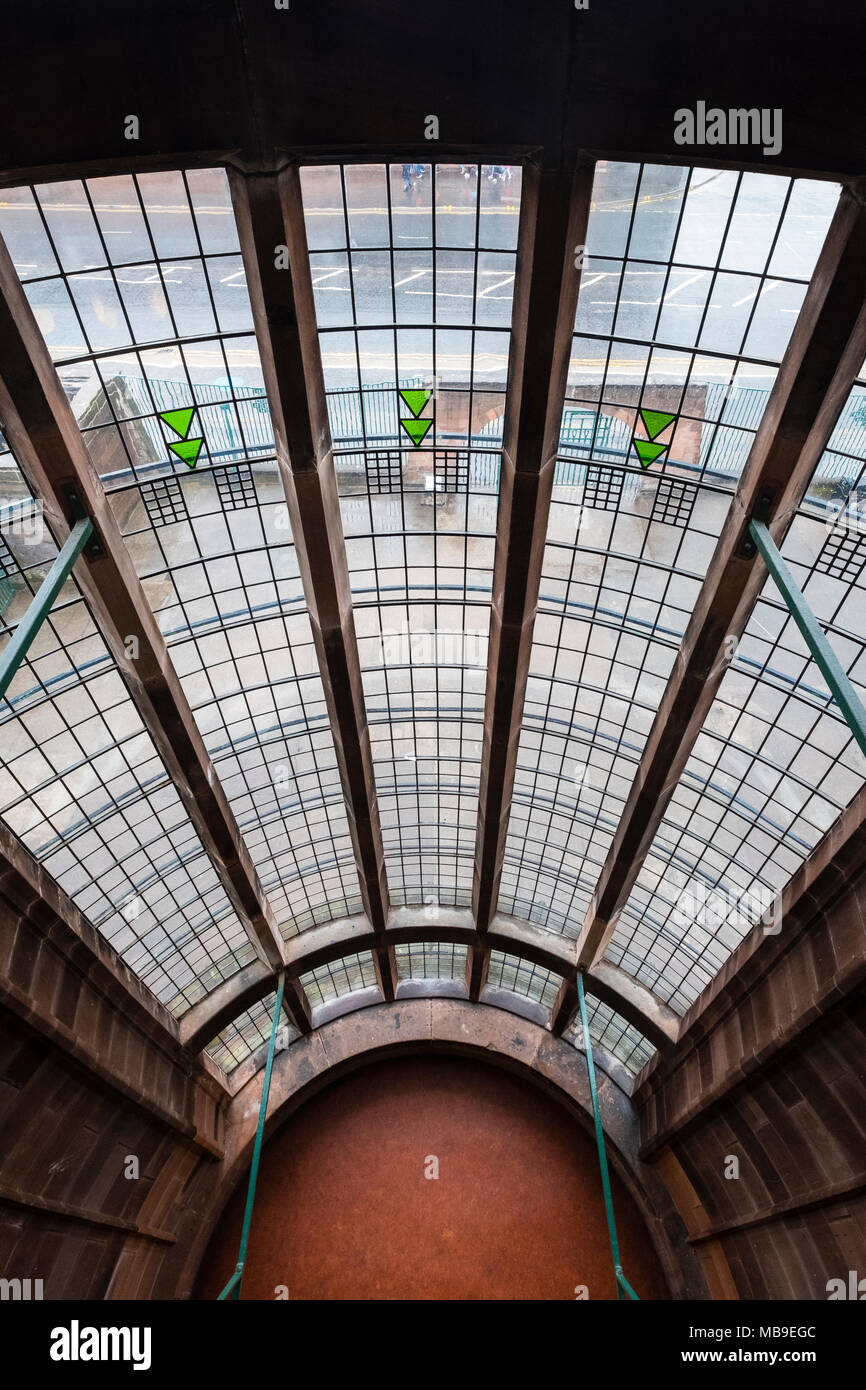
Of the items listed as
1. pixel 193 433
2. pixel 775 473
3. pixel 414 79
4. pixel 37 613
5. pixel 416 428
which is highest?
pixel 416 428

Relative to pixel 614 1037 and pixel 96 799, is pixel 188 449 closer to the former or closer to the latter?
pixel 96 799

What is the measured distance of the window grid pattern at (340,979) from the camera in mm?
33156

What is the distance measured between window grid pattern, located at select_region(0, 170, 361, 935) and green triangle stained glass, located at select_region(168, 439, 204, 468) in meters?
0.12

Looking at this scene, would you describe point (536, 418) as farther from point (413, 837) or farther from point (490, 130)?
point (413, 837)

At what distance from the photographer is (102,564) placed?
14.3 metres

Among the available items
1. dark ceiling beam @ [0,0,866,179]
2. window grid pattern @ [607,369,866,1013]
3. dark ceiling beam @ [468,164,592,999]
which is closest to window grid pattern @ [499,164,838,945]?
dark ceiling beam @ [468,164,592,999]

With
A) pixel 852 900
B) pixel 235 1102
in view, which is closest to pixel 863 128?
pixel 852 900

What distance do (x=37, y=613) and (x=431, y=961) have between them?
92.6 ft

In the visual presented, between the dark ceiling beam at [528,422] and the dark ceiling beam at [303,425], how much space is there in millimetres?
3440

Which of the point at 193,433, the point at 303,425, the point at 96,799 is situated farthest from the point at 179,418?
the point at 96,799

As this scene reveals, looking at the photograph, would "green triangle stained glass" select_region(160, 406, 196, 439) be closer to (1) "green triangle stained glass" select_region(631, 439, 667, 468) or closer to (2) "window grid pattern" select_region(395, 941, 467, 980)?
(1) "green triangle stained glass" select_region(631, 439, 667, 468)

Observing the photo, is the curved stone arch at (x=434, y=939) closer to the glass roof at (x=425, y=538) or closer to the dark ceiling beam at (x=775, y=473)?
the glass roof at (x=425, y=538)

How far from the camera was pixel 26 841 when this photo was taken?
729 inches

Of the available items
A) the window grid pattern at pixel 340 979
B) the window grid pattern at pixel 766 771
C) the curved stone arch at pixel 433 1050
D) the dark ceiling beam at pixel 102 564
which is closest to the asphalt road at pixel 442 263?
A: the dark ceiling beam at pixel 102 564
